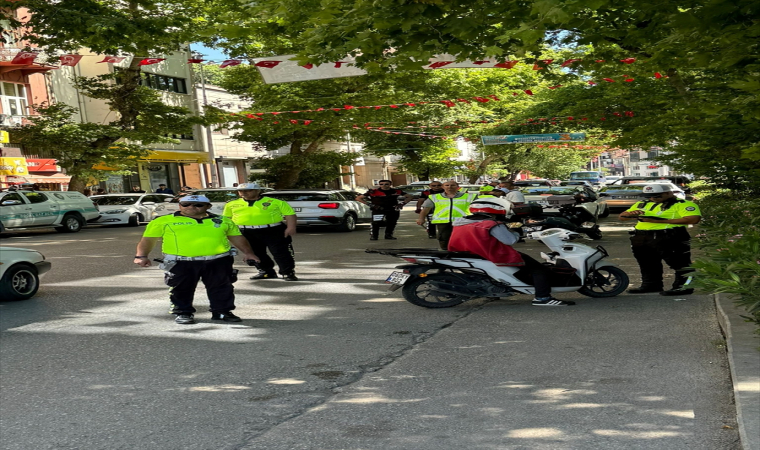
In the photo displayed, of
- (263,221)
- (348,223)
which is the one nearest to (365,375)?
(263,221)

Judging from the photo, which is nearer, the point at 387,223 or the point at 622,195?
the point at 387,223

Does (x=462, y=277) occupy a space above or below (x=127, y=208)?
below

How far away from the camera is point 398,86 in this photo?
3064 cm

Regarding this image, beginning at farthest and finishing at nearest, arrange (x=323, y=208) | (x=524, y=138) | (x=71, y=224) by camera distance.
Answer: (x=524, y=138)
(x=71, y=224)
(x=323, y=208)

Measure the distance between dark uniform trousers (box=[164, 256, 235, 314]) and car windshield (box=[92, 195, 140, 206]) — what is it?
23.2m

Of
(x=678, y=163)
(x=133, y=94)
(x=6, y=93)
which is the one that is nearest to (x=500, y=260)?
(x=678, y=163)

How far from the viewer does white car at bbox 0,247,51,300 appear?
10.3 m

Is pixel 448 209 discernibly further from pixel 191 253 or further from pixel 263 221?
pixel 191 253

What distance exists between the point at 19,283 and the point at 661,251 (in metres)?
→ 7.73

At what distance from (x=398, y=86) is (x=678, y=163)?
16.5 metres

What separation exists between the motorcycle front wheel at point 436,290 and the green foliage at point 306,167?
27.5m

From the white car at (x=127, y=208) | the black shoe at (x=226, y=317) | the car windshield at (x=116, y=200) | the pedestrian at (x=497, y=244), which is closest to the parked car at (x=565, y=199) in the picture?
the pedestrian at (x=497, y=244)

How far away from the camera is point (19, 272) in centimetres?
1063

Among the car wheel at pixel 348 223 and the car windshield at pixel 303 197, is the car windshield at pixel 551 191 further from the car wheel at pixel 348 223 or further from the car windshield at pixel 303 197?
the car windshield at pixel 303 197
